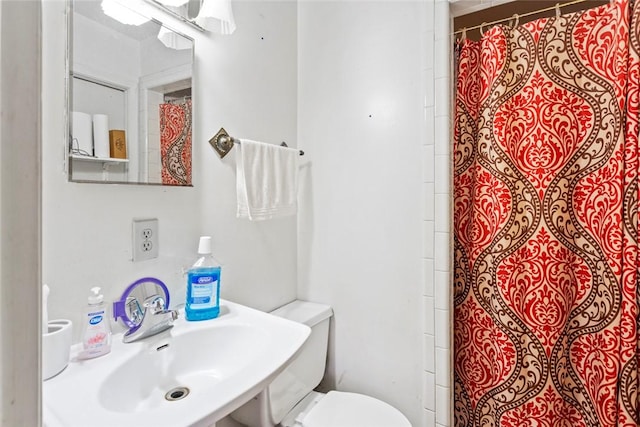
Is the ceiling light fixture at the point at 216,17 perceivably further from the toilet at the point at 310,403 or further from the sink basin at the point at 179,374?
the toilet at the point at 310,403

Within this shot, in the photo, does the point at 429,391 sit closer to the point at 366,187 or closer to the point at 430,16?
the point at 366,187

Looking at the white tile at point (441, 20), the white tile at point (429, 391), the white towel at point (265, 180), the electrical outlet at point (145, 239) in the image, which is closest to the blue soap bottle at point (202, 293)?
the electrical outlet at point (145, 239)

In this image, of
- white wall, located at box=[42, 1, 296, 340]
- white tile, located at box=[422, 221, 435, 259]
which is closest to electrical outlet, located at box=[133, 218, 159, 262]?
white wall, located at box=[42, 1, 296, 340]

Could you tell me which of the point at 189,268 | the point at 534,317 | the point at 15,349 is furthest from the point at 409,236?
the point at 15,349

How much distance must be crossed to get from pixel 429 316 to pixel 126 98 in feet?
3.97

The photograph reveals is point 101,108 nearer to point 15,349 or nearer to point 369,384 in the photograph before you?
point 15,349

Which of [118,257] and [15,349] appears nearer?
[15,349]

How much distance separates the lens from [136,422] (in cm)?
54

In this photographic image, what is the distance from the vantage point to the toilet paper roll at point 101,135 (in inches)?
32.5

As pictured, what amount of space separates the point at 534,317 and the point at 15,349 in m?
1.29

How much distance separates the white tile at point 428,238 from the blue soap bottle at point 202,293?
2.45 ft

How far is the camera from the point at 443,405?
1.20 m

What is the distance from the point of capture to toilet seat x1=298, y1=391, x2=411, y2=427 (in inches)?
45.2

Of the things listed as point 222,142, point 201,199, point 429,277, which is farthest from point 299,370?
point 222,142
